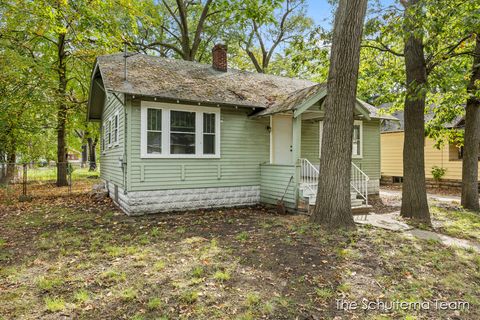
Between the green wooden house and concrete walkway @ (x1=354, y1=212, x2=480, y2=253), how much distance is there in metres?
0.98

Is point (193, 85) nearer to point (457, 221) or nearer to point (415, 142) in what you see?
point (415, 142)

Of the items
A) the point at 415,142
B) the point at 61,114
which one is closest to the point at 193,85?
the point at 415,142

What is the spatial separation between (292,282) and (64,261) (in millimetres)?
3701

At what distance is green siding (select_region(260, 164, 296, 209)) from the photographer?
9.23 metres

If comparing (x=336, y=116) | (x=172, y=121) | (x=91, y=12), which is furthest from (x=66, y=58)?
(x=336, y=116)

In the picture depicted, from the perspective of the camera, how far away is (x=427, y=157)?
17.5 m

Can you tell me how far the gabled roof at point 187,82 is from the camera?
8477 millimetres

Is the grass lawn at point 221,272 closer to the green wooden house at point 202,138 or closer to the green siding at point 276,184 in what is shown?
the green wooden house at point 202,138

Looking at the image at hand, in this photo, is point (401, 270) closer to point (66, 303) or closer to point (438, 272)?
point (438, 272)

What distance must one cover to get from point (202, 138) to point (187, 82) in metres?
2.00

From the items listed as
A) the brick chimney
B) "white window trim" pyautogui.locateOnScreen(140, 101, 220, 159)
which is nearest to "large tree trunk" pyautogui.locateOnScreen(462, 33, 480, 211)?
"white window trim" pyautogui.locateOnScreen(140, 101, 220, 159)

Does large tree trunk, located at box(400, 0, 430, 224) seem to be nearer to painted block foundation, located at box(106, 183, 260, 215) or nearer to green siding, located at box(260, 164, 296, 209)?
green siding, located at box(260, 164, 296, 209)

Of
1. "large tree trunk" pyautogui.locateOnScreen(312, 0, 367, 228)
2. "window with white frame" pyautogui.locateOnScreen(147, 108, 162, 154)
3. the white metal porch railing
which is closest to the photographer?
"large tree trunk" pyautogui.locateOnScreen(312, 0, 367, 228)

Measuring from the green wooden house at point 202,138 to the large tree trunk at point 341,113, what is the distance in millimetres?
2134
